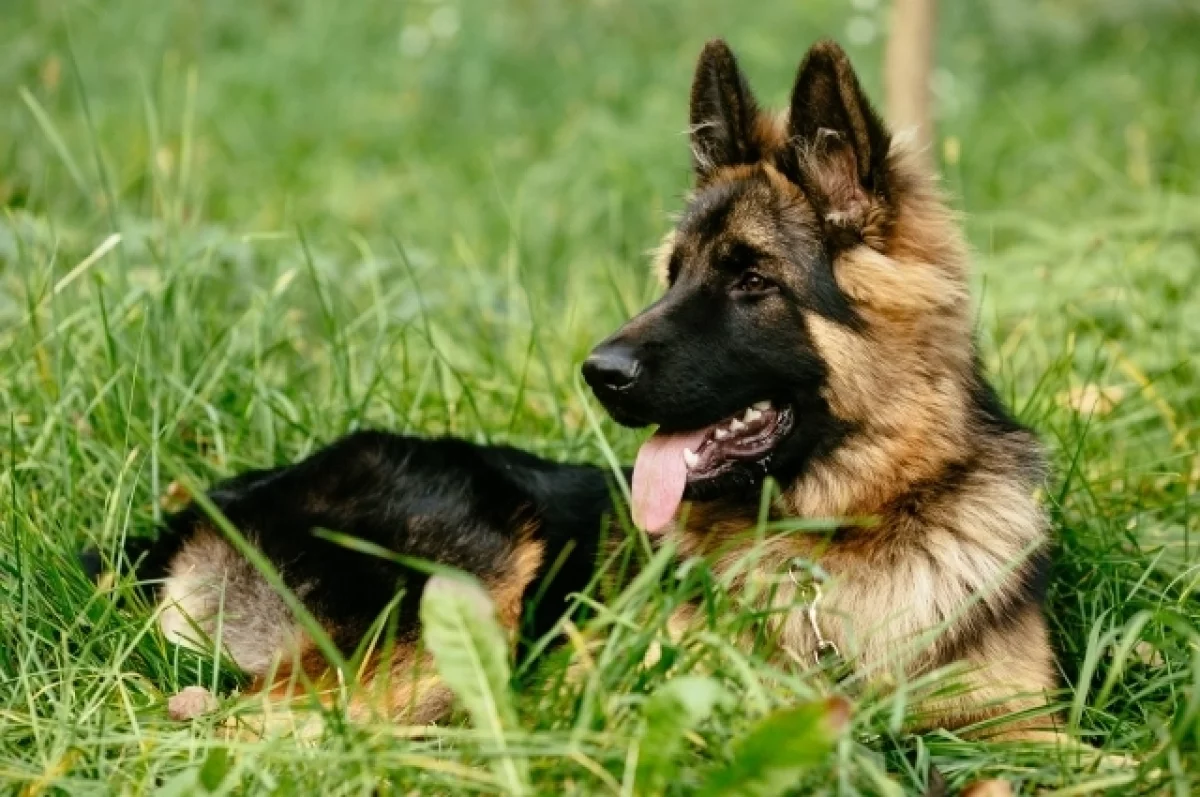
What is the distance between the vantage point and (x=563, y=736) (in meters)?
2.41

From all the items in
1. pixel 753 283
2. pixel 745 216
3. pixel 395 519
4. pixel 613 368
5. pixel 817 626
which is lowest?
pixel 817 626

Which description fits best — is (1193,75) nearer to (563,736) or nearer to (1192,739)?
(1192,739)

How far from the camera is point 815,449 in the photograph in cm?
339

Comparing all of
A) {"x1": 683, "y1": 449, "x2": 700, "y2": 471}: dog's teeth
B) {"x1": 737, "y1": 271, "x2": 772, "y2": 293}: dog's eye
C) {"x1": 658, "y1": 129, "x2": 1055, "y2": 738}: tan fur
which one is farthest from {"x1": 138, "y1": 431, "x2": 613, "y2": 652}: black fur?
{"x1": 737, "y1": 271, "x2": 772, "y2": 293}: dog's eye

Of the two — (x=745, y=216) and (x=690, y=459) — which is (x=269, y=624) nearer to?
(x=690, y=459)

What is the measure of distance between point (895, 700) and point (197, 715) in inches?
60.8

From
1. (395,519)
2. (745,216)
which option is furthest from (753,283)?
(395,519)

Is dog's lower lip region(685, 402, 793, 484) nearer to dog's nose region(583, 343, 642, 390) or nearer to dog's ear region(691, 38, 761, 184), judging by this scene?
dog's nose region(583, 343, 642, 390)

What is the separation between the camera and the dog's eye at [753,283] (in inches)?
135

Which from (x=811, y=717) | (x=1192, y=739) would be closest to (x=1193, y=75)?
(x=1192, y=739)

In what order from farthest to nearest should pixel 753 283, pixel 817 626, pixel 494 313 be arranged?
pixel 494 313
pixel 753 283
pixel 817 626

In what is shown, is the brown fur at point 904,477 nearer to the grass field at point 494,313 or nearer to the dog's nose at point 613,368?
the grass field at point 494,313

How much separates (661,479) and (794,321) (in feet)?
1.76

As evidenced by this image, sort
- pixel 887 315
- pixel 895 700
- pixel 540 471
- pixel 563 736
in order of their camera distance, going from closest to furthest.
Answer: pixel 563 736
pixel 895 700
pixel 887 315
pixel 540 471
